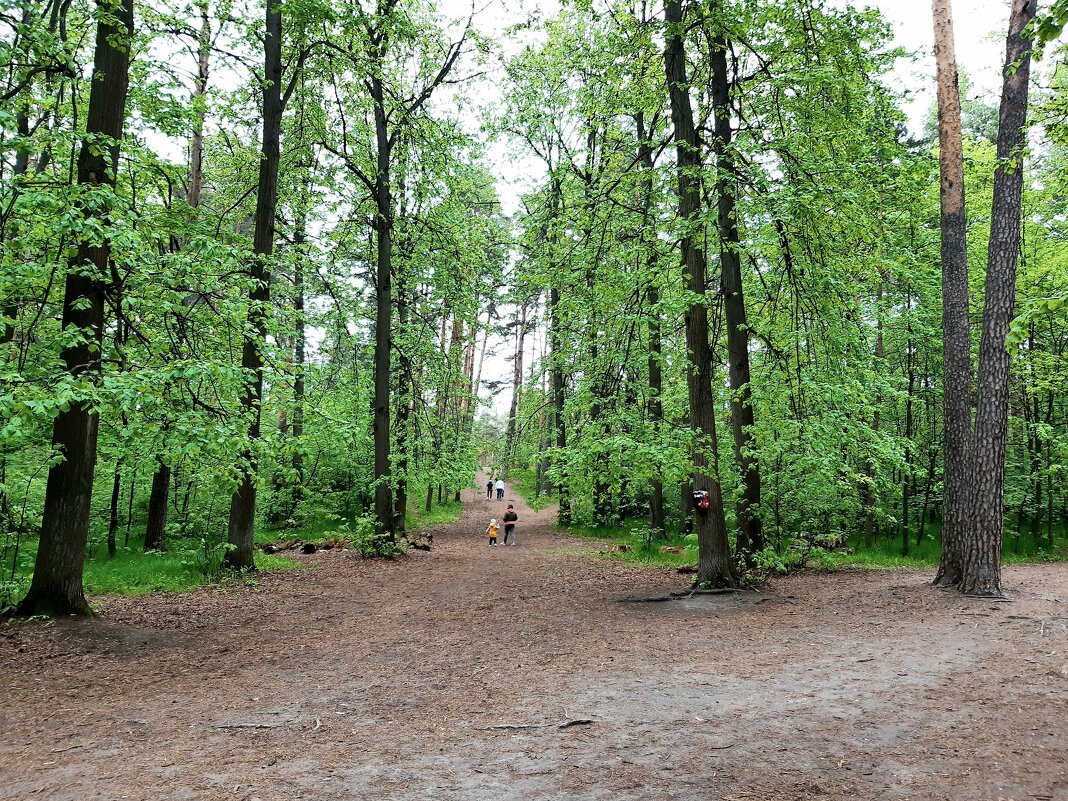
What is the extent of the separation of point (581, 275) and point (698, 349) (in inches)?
83.0

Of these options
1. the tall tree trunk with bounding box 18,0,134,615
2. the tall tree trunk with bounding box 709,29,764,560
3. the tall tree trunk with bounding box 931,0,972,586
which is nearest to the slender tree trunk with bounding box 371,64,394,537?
the tall tree trunk with bounding box 18,0,134,615

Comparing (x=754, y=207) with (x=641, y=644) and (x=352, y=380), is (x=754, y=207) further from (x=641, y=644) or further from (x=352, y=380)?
(x=352, y=380)

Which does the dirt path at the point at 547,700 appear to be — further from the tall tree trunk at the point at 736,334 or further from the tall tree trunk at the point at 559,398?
the tall tree trunk at the point at 559,398

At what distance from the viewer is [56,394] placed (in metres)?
4.97

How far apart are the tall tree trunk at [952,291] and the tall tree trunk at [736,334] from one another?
2.78m

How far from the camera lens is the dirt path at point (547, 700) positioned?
11.1 feet

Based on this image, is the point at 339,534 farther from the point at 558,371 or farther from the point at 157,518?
the point at 558,371

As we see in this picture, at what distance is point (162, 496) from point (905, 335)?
1697cm

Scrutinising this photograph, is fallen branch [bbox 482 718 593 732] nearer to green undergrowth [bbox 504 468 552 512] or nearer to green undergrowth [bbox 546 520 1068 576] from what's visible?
green undergrowth [bbox 546 520 1068 576]

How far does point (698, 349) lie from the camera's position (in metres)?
9.05

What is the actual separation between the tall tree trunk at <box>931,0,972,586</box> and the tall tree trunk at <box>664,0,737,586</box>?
3300 mm

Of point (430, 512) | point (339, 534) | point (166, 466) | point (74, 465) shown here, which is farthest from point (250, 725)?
point (430, 512)

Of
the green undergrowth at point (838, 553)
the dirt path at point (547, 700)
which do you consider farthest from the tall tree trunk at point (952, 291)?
the green undergrowth at point (838, 553)

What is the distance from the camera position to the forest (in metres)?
6.51
